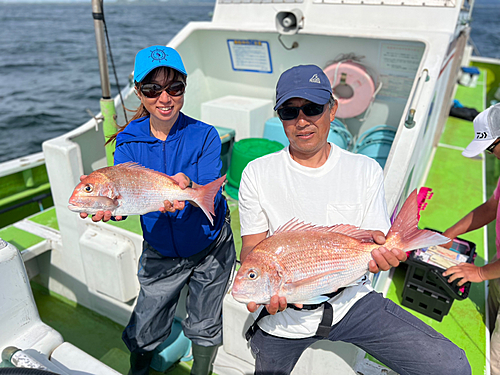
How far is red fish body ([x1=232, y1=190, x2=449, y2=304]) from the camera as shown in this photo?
1.53 m

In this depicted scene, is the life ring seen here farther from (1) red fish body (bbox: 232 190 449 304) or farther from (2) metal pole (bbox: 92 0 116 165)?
(1) red fish body (bbox: 232 190 449 304)

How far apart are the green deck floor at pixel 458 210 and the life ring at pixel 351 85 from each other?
1.80m

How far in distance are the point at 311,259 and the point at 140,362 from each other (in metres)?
1.84

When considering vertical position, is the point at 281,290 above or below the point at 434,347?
above

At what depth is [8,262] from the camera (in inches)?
69.3

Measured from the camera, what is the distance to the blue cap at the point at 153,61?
1.91m

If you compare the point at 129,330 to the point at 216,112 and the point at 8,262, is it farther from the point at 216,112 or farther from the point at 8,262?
the point at 216,112

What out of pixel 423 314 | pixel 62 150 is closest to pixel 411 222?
pixel 423 314

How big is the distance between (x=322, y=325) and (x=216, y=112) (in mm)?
3676

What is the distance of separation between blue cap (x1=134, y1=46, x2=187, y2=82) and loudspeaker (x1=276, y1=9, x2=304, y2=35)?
2.74 m

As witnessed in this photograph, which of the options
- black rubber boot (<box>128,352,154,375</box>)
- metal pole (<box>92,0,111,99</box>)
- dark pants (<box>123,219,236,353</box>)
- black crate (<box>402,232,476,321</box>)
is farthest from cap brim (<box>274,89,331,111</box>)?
metal pole (<box>92,0,111,99</box>)

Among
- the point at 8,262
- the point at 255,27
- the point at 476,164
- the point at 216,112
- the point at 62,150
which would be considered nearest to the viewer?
the point at 8,262

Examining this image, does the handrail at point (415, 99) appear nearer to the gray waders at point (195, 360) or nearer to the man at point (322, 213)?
the man at point (322, 213)

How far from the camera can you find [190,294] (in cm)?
253
